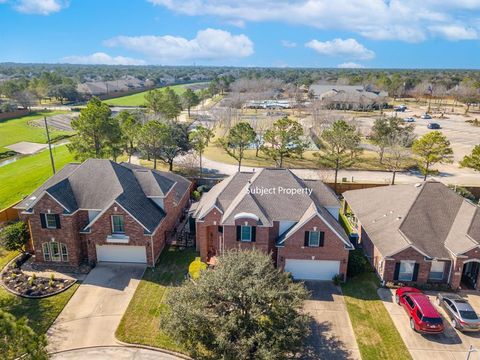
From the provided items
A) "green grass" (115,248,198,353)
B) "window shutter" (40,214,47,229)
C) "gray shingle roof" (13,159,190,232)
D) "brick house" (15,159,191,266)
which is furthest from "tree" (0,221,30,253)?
"green grass" (115,248,198,353)

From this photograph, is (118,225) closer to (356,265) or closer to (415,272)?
(356,265)

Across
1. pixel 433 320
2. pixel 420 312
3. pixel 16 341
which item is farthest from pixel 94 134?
pixel 433 320

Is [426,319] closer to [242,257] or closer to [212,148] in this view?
[242,257]

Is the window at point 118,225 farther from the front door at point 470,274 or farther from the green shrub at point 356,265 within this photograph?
the front door at point 470,274

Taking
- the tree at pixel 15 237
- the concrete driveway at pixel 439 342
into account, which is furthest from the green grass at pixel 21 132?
the concrete driveway at pixel 439 342

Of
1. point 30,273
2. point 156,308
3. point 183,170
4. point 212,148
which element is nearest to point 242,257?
point 156,308
